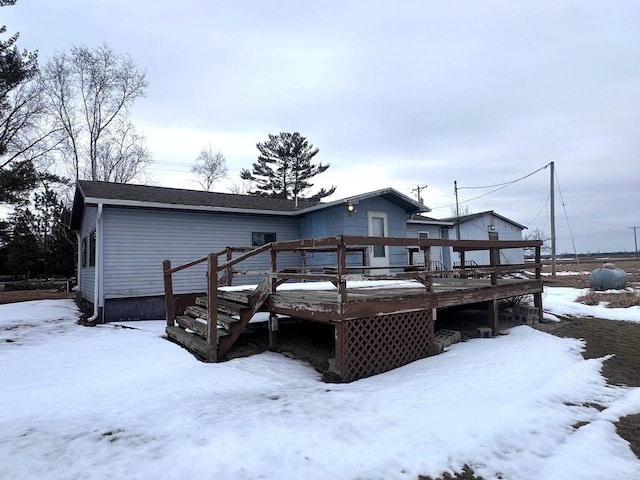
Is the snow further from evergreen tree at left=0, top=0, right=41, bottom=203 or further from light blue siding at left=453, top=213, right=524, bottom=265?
evergreen tree at left=0, top=0, right=41, bottom=203

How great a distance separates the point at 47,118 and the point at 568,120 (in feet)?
91.9

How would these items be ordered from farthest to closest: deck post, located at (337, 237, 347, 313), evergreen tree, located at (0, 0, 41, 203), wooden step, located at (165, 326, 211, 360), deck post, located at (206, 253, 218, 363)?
evergreen tree, located at (0, 0, 41, 203)
wooden step, located at (165, 326, 211, 360)
deck post, located at (206, 253, 218, 363)
deck post, located at (337, 237, 347, 313)

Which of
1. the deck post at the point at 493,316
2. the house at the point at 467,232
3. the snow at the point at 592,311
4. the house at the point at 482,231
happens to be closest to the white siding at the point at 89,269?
the deck post at the point at 493,316

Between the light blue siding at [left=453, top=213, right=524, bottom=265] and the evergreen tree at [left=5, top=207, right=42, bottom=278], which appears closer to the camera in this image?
the light blue siding at [left=453, top=213, right=524, bottom=265]

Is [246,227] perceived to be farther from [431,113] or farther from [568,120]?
[568,120]

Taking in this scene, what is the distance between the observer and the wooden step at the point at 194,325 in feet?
18.6

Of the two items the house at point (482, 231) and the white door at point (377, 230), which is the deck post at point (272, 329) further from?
the house at point (482, 231)

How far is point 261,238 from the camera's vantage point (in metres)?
11.7

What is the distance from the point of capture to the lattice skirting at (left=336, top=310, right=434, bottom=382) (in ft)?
15.2

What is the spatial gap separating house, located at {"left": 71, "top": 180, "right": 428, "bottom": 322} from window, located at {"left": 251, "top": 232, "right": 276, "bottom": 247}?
3cm

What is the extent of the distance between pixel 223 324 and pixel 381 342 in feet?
8.02

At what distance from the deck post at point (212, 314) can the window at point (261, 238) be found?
236 inches

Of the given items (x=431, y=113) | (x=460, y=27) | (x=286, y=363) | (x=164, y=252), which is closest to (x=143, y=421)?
(x=286, y=363)


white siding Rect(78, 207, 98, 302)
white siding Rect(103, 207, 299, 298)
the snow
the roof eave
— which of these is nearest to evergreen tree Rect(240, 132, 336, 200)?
white siding Rect(78, 207, 98, 302)
